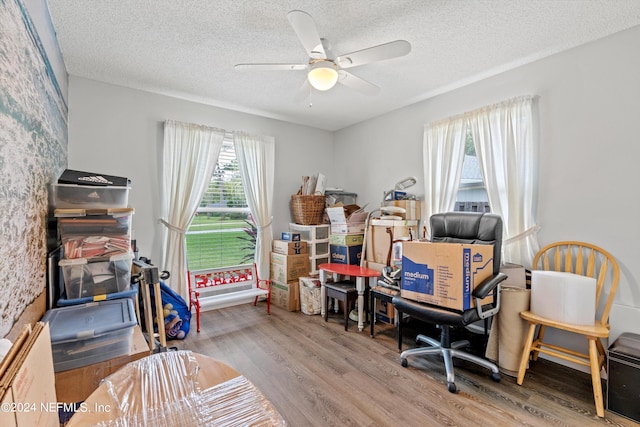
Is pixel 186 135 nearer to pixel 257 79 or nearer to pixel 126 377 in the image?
pixel 257 79

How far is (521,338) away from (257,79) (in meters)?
3.12

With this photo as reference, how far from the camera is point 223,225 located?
3.68 meters

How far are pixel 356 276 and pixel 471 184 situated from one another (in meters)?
1.51

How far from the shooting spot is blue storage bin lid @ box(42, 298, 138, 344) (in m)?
1.33

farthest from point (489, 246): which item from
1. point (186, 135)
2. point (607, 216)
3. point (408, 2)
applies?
point (186, 135)

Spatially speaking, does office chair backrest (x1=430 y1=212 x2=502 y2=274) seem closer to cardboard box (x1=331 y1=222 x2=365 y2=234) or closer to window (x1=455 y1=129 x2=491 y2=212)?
window (x1=455 y1=129 x2=491 y2=212)

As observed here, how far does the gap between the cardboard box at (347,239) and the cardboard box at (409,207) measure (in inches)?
23.8

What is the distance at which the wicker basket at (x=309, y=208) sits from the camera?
384 centimetres

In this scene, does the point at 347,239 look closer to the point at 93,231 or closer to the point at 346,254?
the point at 346,254

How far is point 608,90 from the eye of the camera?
2.15m

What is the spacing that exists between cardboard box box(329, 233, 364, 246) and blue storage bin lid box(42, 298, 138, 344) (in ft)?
7.79

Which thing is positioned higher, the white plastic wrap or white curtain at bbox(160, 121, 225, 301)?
white curtain at bbox(160, 121, 225, 301)

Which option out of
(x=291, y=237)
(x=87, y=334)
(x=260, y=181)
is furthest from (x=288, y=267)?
(x=87, y=334)

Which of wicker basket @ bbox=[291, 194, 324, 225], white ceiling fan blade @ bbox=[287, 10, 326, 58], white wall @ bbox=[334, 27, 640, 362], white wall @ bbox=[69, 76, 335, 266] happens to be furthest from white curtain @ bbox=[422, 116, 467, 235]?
white wall @ bbox=[69, 76, 335, 266]
